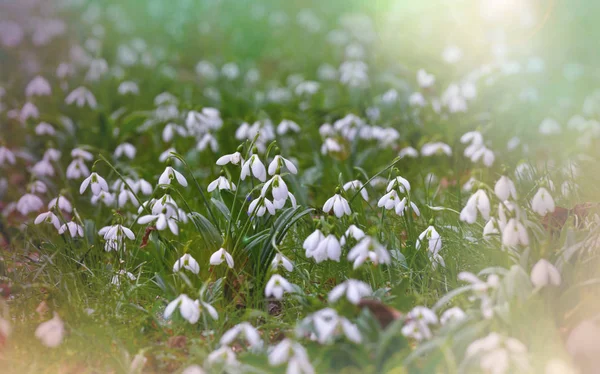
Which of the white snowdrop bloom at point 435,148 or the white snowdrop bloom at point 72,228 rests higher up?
the white snowdrop bloom at point 435,148

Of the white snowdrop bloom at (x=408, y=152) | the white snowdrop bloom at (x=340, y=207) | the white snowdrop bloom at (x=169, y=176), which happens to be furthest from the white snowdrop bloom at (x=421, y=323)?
the white snowdrop bloom at (x=408, y=152)

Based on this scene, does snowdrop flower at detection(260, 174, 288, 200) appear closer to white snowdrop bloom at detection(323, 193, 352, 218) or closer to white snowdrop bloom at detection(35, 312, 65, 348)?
white snowdrop bloom at detection(323, 193, 352, 218)

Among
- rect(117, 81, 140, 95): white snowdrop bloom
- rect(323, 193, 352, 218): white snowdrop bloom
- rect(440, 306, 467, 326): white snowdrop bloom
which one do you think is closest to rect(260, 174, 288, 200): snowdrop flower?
rect(323, 193, 352, 218): white snowdrop bloom

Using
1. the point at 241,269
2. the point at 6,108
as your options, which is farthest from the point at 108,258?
the point at 6,108

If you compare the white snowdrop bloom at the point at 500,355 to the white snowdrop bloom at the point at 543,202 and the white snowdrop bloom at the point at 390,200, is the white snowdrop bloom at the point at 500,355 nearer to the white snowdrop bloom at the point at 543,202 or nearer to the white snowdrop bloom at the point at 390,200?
the white snowdrop bloom at the point at 543,202

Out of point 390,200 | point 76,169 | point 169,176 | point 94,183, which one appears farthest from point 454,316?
point 76,169
